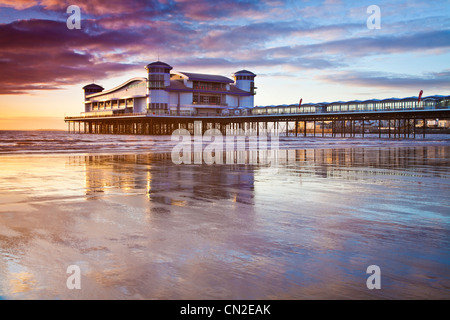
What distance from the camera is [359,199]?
24.8 ft

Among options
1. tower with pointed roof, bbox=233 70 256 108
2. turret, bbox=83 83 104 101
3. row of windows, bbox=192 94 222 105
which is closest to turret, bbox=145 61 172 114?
row of windows, bbox=192 94 222 105

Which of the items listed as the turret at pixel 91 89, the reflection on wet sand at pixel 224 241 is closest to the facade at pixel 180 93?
the turret at pixel 91 89

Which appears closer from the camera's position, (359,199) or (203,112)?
(359,199)

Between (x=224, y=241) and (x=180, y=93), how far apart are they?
282 feet

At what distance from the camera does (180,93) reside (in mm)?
89125

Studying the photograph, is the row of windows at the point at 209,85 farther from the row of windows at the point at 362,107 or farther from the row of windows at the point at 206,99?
the row of windows at the point at 362,107

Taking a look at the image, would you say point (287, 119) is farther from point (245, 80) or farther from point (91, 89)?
point (91, 89)

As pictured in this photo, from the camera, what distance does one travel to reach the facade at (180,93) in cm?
8612

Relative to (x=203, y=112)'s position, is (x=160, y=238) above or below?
below

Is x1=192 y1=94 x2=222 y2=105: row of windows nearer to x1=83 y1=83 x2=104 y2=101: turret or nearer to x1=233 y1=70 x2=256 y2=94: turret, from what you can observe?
x1=233 y1=70 x2=256 y2=94: turret

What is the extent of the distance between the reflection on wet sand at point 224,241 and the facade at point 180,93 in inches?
3057

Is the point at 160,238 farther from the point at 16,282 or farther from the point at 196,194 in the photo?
the point at 196,194
